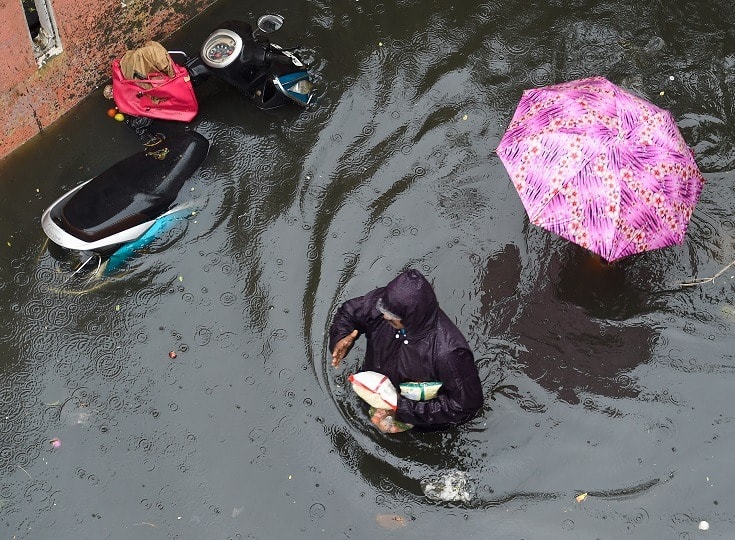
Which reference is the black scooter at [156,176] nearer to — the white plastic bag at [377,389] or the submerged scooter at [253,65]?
the submerged scooter at [253,65]

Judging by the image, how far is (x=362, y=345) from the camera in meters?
6.92

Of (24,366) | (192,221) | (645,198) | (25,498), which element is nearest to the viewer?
(645,198)

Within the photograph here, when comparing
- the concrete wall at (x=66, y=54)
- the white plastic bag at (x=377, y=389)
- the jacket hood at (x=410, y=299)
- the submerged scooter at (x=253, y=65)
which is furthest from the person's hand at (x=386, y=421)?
the concrete wall at (x=66, y=54)

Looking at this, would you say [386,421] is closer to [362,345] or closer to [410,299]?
[362,345]

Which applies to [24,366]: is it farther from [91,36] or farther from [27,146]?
[91,36]

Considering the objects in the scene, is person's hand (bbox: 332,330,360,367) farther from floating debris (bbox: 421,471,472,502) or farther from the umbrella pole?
the umbrella pole

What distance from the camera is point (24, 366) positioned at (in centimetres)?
699

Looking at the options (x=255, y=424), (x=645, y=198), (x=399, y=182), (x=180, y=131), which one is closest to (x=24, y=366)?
(x=255, y=424)

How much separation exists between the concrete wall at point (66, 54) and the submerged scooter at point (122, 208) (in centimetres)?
96

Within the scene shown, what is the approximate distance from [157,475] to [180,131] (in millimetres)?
3287

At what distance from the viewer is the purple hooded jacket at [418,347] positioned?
16.9 feet

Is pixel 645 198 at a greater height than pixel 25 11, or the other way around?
pixel 25 11

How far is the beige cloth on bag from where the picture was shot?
7.60 metres

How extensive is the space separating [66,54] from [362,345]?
397 centimetres
